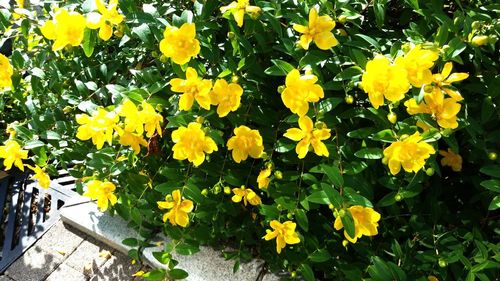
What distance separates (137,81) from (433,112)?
40.2 inches

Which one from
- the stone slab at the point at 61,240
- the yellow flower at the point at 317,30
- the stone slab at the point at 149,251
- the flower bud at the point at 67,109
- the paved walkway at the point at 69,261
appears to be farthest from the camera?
the stone slab at the point at 61,240

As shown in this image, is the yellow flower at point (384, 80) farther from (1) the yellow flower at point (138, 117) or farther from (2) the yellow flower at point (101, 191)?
(2) the yellow flower at point (101, 191)

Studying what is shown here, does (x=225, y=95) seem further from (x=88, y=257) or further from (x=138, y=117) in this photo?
(x=88, y=257)

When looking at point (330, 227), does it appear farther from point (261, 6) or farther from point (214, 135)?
point (261, 6)

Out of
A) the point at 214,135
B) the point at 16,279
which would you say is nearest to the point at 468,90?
the point at 214,135

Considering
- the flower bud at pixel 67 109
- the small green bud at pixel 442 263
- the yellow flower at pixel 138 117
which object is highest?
the yellow flower at pixel 138 117

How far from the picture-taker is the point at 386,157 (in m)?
1.20

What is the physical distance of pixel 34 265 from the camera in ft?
6.92

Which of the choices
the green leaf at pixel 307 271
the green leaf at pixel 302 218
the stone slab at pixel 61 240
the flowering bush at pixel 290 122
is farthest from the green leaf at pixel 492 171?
the stone slab at pixel 61 240

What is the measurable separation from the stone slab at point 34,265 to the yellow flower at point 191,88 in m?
1.37

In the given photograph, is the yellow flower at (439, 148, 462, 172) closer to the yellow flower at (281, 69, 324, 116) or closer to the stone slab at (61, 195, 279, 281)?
the yellow flower at (281, 69, 324, 116)

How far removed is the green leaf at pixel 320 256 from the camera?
151 centimetres

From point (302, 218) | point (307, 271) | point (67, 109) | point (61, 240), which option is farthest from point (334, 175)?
point (61, 240)

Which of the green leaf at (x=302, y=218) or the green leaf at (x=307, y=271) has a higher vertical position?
the green leaf at (x=302, y=218)
